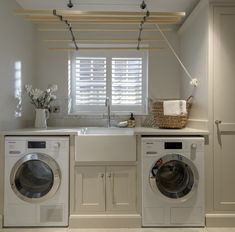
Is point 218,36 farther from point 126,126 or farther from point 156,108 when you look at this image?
point 126,126

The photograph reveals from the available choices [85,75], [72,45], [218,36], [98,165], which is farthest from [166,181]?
[72,45]

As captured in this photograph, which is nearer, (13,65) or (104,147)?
(104,147)

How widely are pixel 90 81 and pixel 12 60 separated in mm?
1084

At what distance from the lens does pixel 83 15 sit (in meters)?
2.21

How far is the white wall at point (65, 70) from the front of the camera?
3.24m

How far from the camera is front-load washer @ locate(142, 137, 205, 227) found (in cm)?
237

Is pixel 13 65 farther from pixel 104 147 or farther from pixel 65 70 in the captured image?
pixel 104 147

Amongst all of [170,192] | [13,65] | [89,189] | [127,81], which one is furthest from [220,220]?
[13,65]

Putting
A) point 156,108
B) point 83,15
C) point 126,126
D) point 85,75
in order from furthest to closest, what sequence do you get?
point 85,75, point 126,126, point 156,108, point 83,15

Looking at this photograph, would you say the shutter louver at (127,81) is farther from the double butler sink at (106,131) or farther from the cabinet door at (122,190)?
the cabinet door at (122,190)

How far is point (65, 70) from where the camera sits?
3.26 metres

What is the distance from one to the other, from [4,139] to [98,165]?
939 millimetres

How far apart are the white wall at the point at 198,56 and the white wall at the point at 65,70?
223mm

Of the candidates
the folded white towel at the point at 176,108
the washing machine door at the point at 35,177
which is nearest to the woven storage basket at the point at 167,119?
the folded white towel at the point at 176,108
